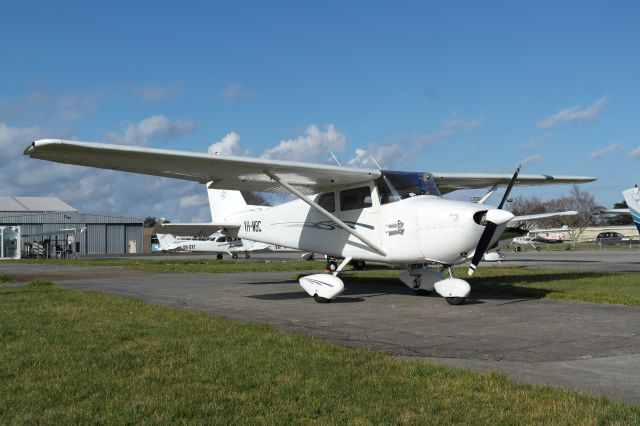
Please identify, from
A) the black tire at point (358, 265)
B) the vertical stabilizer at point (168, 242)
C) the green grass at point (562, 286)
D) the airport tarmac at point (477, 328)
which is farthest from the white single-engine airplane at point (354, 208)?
the vertical stabilizer at point (168, 242)

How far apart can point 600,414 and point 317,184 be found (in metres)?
10.3

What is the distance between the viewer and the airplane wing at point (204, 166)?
9.97 meters

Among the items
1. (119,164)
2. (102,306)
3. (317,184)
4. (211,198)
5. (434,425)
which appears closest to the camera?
(434,425)

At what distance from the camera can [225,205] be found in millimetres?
19297

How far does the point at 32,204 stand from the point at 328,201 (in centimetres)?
8751

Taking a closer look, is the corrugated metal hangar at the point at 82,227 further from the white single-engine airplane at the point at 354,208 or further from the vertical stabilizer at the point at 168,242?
the white single-engine airplane at the point at 354,208

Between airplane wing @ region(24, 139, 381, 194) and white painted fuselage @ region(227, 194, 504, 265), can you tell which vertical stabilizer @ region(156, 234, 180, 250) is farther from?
airplane wing @ region(24, 139, 381, 194)

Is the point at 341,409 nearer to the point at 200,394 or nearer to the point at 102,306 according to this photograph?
the point at 200,394

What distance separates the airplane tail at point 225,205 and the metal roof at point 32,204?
74.7m

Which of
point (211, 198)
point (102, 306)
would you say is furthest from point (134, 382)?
point (211, 198)

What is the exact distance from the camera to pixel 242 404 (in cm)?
427

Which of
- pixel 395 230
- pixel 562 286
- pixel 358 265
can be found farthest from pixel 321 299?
pixel 358 265

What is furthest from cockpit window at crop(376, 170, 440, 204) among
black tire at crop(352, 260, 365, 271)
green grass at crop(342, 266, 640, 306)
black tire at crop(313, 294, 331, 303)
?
black tire at crop(352, 260, 365, 271)

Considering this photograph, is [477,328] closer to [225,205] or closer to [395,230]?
[395,230]
